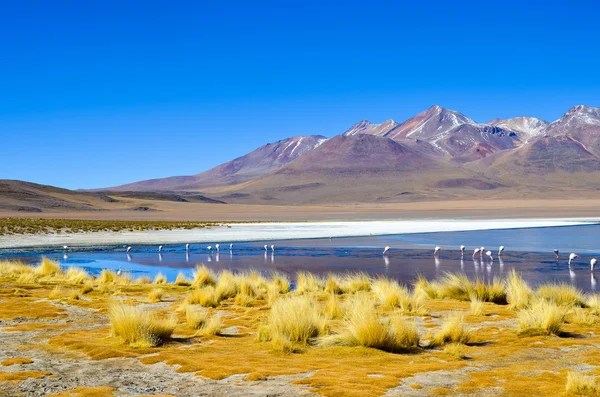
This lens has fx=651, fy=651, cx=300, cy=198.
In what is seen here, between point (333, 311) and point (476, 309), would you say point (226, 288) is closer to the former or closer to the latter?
point (333, 311)

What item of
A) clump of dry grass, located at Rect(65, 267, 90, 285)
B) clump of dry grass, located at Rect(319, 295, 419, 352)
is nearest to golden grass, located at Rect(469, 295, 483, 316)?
clump of dry grass, located at Rect(319, 295, 419, 352)

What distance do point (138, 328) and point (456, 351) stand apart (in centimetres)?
428

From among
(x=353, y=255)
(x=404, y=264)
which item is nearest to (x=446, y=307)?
(x=404, y=264)

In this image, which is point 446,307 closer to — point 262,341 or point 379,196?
point 262,341

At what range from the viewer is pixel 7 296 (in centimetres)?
1411

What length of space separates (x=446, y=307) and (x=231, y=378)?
6554mm

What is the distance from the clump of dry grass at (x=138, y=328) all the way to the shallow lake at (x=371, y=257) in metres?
10.9

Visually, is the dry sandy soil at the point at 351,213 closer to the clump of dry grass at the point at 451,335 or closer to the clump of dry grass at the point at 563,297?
the clump of dry grass at the point at 563,297

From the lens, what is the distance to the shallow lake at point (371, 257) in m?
21.1

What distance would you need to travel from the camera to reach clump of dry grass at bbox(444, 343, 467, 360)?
26.8 feet

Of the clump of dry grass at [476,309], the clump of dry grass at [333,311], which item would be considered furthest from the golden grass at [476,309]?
the clump of dry grass at [333,311]

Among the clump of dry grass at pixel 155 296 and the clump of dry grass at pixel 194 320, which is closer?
the clump of dry grass at pixel 194 320

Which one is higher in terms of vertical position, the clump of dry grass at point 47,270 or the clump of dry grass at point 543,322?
the clump of dry grass at point 47,270

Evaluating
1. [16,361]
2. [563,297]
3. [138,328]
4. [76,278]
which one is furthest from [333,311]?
[76,278]
